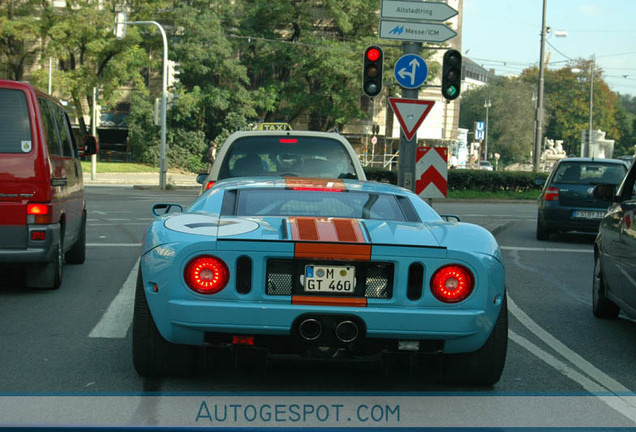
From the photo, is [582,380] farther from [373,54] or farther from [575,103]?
[575,103]

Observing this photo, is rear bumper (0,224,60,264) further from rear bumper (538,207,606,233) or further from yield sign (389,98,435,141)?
rear bumper (538,207,606,233)

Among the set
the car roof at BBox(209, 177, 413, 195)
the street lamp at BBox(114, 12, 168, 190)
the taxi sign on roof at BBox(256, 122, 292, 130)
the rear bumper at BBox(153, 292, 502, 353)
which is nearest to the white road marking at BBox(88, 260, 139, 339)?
the car roof at BBox(209, 177, 413, 195)

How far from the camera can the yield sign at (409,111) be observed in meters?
15.1

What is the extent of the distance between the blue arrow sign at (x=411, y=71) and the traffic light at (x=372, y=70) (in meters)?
0.73

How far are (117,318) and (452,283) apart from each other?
11.7 feet

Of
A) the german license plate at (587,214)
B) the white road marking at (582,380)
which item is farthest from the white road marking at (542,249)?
the white road marking at (582,380)

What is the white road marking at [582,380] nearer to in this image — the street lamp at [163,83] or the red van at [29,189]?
the red van at [29,189]

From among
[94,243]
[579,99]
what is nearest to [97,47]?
[94,243]

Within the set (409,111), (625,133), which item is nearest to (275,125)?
(409,111)

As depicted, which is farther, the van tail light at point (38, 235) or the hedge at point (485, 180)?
the hedge at point (485, 180)

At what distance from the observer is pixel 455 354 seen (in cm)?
531

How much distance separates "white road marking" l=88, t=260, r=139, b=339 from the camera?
6.98m

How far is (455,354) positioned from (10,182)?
4.91m

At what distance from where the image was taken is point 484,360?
17.4 ft
